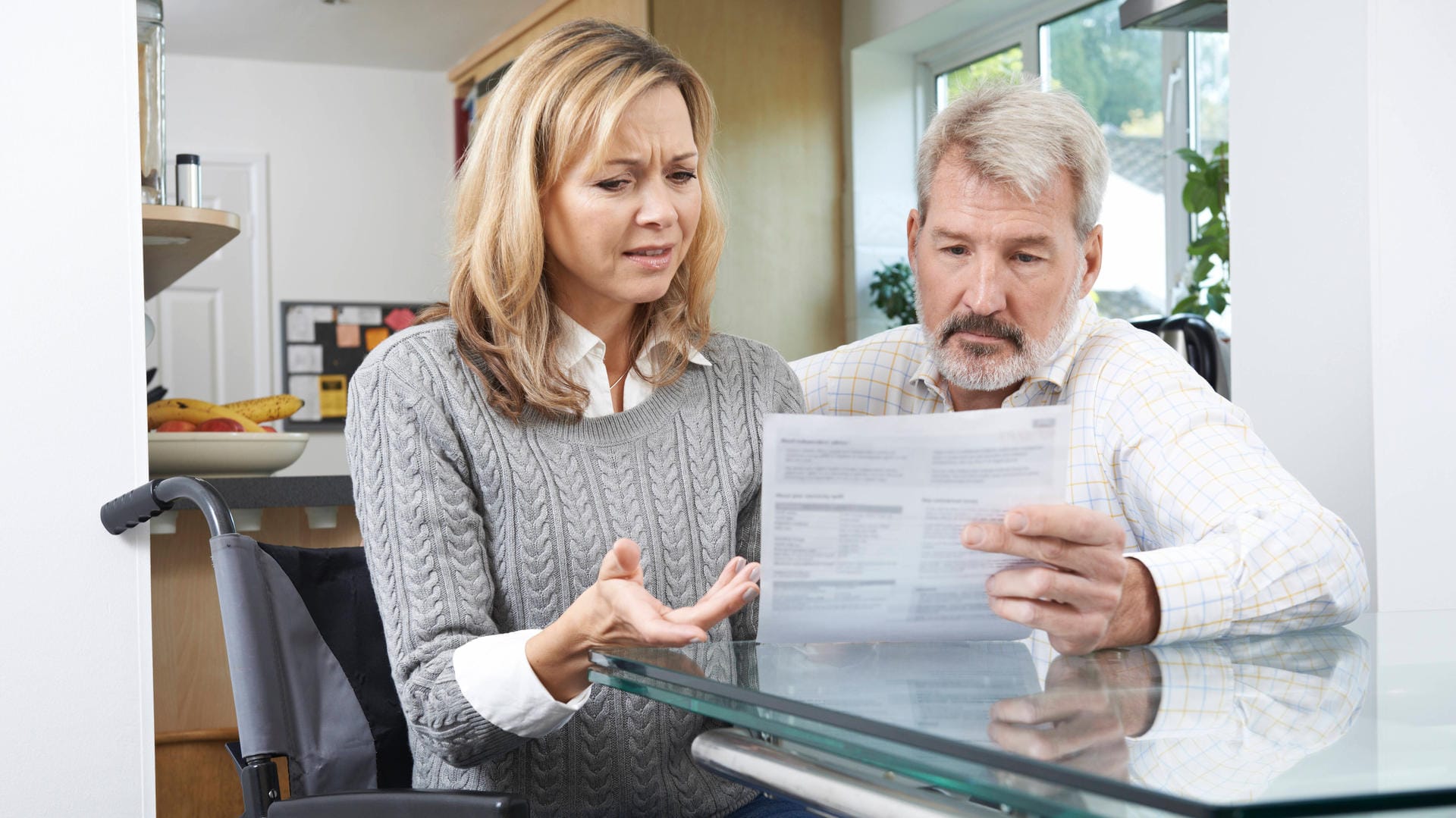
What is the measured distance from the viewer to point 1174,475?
1349 mm

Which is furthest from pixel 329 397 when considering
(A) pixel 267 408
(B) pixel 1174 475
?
(B) pixel 1174 475

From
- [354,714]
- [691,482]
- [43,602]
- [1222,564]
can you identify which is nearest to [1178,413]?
[1222,564]

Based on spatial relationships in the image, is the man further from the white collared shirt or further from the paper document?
the white collared shirt

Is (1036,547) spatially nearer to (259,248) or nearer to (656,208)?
(656,208)

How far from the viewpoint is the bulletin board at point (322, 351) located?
5688 mm

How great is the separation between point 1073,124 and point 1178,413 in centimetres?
36

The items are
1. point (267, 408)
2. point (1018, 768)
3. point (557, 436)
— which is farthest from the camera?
point (267, 408)

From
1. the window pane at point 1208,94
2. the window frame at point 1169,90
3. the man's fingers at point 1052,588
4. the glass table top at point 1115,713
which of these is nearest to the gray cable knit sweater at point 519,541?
the glass table top at point 1115,713

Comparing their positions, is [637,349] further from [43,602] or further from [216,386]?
[216,386]

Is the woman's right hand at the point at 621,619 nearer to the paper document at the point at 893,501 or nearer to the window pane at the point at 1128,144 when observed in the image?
the paper document at the point at 893,501

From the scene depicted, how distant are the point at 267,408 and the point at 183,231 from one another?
0.72 m

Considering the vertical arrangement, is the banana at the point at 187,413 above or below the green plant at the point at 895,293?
below

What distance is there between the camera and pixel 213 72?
5.65 meters

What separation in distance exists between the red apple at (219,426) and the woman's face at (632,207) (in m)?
0.86
